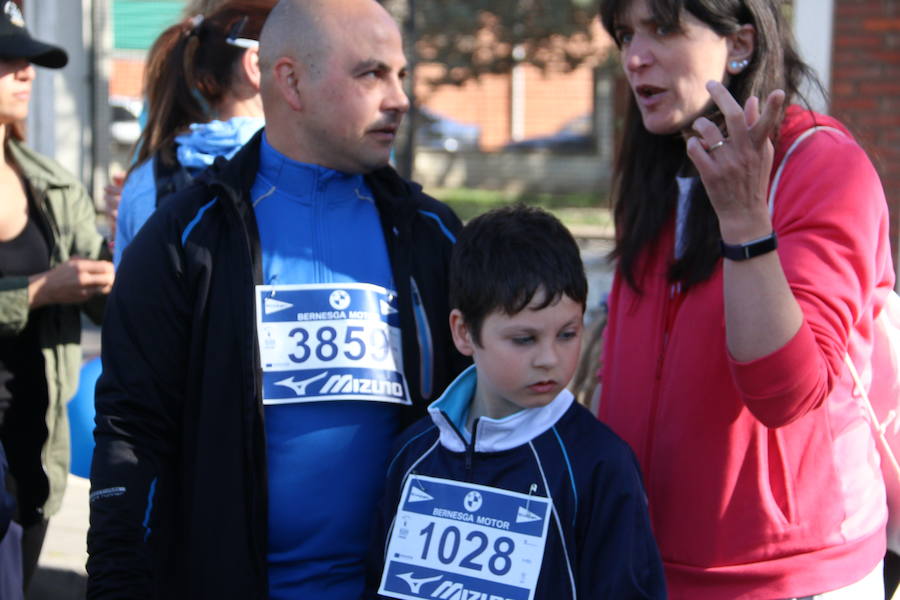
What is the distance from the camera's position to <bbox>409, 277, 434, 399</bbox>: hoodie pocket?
2.51m

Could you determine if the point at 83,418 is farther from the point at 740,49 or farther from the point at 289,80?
the point at 740,49

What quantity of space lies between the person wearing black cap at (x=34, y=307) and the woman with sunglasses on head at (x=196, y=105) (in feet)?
0.87

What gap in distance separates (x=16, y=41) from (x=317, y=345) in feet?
6.47

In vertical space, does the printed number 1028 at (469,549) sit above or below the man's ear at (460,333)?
below

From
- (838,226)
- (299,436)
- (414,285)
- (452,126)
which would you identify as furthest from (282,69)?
(452,126)

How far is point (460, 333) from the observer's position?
2.40 metres

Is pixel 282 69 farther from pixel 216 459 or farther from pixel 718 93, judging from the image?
pixel 718 93

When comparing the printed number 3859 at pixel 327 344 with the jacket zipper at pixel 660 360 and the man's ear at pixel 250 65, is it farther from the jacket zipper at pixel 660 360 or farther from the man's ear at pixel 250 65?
→ the man's ear at pixel 250 65

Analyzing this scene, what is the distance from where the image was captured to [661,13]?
232 centimetres

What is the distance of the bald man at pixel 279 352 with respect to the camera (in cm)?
233

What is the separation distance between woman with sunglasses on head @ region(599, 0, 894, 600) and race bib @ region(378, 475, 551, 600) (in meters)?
0.35

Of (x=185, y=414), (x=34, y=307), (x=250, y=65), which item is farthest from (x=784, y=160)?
(x=34, y=307)

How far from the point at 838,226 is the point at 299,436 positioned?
115 centimetres

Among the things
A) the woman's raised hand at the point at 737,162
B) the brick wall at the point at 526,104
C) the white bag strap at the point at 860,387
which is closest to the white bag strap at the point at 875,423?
the white bag strap at the point at 860,387
